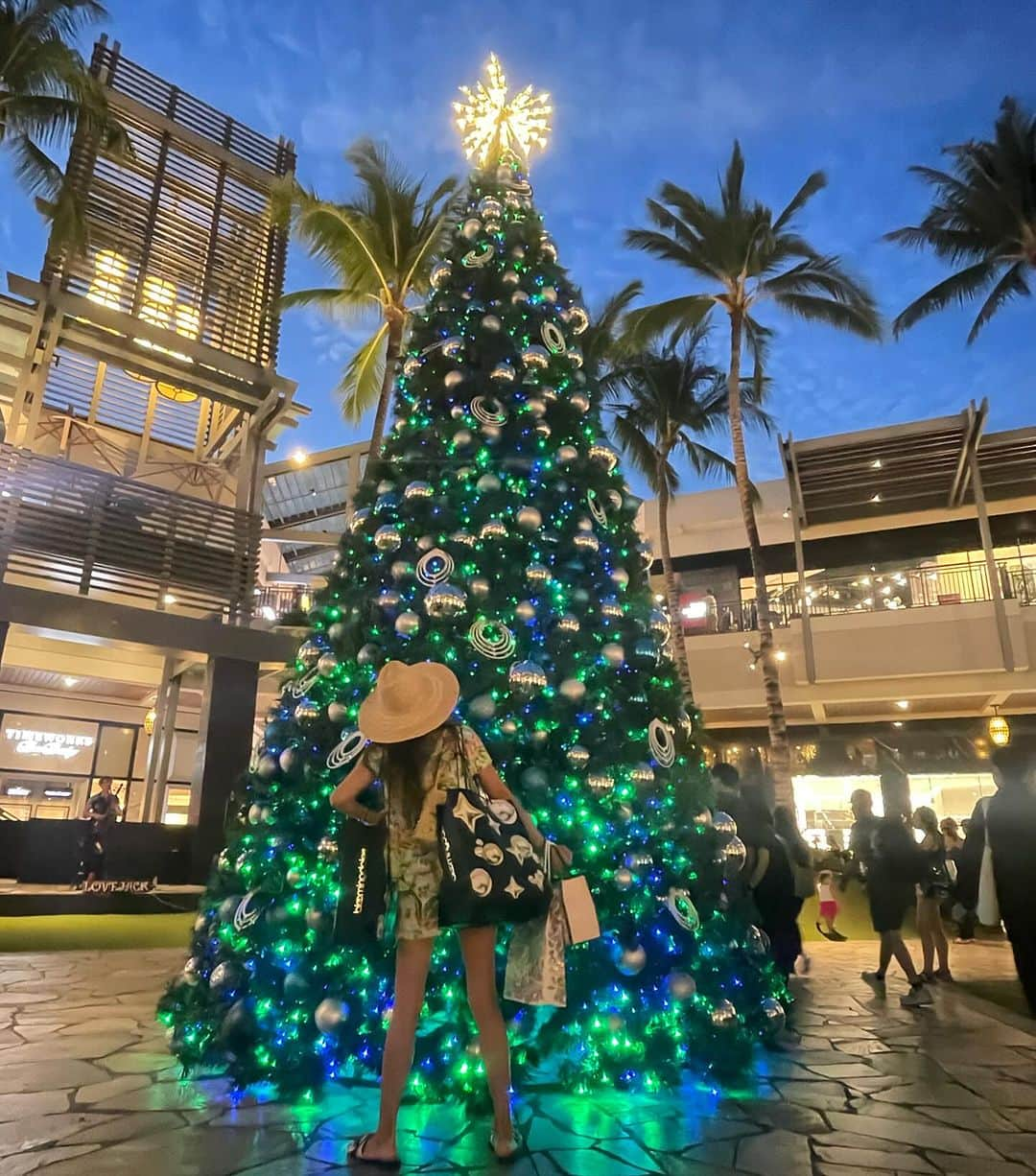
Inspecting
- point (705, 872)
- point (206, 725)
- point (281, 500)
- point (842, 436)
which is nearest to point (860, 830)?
point (705, 872)

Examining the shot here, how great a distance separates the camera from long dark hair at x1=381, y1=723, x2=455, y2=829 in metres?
2.79

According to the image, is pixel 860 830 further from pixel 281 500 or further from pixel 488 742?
pixel 281 500

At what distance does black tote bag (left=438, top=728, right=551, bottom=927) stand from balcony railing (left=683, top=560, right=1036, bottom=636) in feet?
55.6

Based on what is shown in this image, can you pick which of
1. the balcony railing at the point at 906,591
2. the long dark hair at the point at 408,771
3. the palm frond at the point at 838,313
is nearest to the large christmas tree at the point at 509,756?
the long dark hair at the point at 408,771

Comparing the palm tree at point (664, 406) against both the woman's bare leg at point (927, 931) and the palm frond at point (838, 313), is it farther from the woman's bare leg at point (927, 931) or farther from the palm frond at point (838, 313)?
the woman's bare leg at point (927, 931)

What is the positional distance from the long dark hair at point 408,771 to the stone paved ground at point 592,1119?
1.19 m

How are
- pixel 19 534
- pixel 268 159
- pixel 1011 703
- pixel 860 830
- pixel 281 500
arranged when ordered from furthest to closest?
1. pixel 281 500
2. pixel 1011 703
3. pixel 268 159
4. pixel 19 534
5. pixel 860 830

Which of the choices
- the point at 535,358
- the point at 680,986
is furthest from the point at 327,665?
the point at 680,986

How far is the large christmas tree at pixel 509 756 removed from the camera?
3410mm

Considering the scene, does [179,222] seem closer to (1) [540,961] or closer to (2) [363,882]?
(2) [363,882]

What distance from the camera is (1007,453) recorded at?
1769 centimetres

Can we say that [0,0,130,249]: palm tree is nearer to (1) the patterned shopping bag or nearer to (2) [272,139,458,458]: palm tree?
(2) [272,139,458,458]: palm tree

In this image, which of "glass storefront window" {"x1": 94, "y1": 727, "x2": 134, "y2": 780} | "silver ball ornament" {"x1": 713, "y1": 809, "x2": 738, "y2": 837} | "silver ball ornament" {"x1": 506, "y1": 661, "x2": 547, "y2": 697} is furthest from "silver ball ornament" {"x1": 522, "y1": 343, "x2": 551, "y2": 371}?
"glass storefront window" {"x1": 94, "y1": 727, "x2": 134, "y2": 780}

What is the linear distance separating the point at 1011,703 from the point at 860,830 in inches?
612
